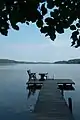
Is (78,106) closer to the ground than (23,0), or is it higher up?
closer to the ground

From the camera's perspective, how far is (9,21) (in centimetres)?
258

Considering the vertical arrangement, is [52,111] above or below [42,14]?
below

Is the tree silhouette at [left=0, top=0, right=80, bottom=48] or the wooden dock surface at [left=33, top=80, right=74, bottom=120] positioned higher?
the tree silhouette at [left=0, top=0, right=80, bottom=48]

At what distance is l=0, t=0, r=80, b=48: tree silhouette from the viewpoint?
2.48 meters

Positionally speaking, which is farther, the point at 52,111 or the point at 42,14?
the point at 52,111

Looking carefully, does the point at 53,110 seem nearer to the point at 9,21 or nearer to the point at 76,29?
the point at 76,29

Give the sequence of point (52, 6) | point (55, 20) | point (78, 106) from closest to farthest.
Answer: point (52, 6) < point (55, 20) < point (78, 106)

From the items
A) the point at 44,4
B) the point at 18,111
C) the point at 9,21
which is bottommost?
the point at 18,111

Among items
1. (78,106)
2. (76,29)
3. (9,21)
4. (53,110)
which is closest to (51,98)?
(53,110)

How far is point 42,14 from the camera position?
274 centimetres

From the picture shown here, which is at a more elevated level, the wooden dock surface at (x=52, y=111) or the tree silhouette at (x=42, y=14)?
the tree silhouette at (x=42, y=14)

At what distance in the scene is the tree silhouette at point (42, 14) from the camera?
2.48m

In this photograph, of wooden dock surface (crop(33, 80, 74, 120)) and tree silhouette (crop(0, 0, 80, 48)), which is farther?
wooden dock surface (crop(33, 80, 74, 120))

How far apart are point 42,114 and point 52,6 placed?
794 centimetres
